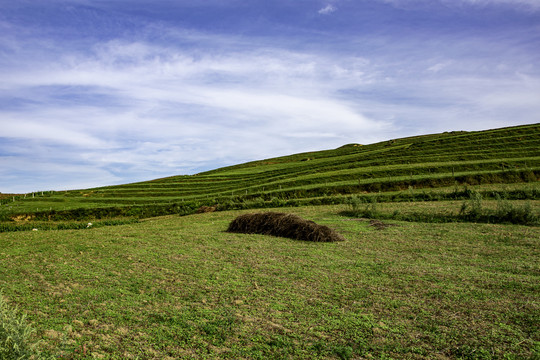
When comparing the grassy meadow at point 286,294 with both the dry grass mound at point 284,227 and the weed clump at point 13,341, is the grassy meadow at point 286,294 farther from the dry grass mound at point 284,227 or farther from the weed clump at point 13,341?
the dry grass mound at point 284,227

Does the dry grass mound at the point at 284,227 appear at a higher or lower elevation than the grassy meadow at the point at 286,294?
higher

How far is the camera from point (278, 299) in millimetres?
6504

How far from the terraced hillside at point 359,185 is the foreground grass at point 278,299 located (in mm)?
17475

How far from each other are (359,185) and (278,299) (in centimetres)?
2962

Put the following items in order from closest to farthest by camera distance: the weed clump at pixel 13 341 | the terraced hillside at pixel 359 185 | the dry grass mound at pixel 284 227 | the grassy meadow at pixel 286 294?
the weed clump at pixel 13 341
the grassy meadow at pixel 286 294
the dry grass mound at pixel 284 227
the terraced hillside at pixel 359 185

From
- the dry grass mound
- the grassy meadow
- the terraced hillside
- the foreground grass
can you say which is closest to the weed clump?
the grassy meadow

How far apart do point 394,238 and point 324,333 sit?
861cm

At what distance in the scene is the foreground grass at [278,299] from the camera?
4773mm

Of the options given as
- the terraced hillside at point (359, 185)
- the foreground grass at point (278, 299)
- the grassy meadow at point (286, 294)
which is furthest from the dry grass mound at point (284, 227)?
the terraced hillside at point (359, 185)

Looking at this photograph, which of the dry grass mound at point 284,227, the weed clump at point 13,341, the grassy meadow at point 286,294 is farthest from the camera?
the dry grass mound at point 284,227

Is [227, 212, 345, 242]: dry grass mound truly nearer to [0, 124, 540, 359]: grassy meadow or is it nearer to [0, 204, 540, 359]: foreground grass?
[0, 124, 540, 359]: grassy meadow

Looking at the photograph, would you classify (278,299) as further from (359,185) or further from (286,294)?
(359,185)

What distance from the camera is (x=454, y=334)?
5.19 metres

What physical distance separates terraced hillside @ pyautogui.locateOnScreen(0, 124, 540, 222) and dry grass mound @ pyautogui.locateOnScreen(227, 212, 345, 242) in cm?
1286
